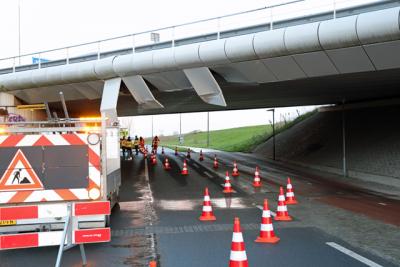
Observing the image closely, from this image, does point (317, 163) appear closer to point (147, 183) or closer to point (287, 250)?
point (147, 183)

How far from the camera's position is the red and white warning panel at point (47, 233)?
→ 6.60 m

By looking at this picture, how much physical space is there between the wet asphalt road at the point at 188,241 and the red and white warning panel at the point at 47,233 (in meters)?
0.86

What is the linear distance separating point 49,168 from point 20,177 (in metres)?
0.44

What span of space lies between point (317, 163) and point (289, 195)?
49.1ft

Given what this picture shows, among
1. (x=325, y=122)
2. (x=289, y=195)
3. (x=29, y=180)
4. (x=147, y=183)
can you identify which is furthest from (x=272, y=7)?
(x=325, y=122)

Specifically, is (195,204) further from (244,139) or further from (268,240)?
(244,139)

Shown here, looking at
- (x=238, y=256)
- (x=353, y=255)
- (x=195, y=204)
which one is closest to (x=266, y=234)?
(x=353, y=255)

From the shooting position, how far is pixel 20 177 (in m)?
7.51

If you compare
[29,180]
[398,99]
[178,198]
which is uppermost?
[398,99]

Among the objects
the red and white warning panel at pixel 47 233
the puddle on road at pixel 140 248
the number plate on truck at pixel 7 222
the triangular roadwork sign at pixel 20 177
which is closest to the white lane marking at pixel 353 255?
the puddle on road at pixel 140 248

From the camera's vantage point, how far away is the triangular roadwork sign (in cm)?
741

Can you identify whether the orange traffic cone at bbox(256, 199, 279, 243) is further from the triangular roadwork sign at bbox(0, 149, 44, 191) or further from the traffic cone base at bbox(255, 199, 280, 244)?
the triangular roadwork sign at bbox(0, 149, 44, 191)

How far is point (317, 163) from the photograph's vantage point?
29.3 metres

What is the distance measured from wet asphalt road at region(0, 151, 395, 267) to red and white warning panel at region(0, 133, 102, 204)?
109 cm
